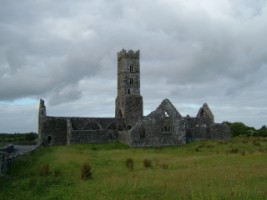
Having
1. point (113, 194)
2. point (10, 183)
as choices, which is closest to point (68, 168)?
point (10, 183)

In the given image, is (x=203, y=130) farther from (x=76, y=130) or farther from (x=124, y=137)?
(x=76, y=130)

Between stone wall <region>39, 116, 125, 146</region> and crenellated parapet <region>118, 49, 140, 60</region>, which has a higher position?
crenellated parapet <region>118, 49, 140, 60</region>

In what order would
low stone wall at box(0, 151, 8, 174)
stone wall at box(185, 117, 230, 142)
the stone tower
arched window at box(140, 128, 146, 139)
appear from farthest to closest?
the stone tower
stone wall at box(185, 117, 230, 142)
arched window at box(140, 128, 146, 139)
low stone wall at box(0, 151, 8, 174)

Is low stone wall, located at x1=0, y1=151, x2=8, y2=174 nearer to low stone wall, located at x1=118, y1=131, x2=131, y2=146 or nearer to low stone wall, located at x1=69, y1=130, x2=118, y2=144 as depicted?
low stone wall, located at x1=69, y1=130, x2=118, y2=144

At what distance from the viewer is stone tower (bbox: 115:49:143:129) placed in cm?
5625

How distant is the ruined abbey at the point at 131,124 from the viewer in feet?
154

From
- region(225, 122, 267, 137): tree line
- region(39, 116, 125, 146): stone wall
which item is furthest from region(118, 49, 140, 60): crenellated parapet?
region(225, 122, 267, 137): tree line

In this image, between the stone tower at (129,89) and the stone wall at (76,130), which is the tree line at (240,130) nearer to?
the stone tower at (129,89)

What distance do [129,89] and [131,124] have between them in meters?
6.26

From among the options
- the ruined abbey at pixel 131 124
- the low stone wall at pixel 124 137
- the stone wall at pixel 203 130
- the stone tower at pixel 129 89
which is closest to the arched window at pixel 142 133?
the ruined abbey at pixel 131 124

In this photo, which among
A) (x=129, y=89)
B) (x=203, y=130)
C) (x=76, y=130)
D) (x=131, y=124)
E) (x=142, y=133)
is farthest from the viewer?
(x=129, y=89)

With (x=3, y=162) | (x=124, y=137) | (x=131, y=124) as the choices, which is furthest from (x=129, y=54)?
(x=3, y=162)

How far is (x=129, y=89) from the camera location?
192 ft

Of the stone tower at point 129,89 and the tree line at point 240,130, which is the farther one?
the tree line at point 240,130
